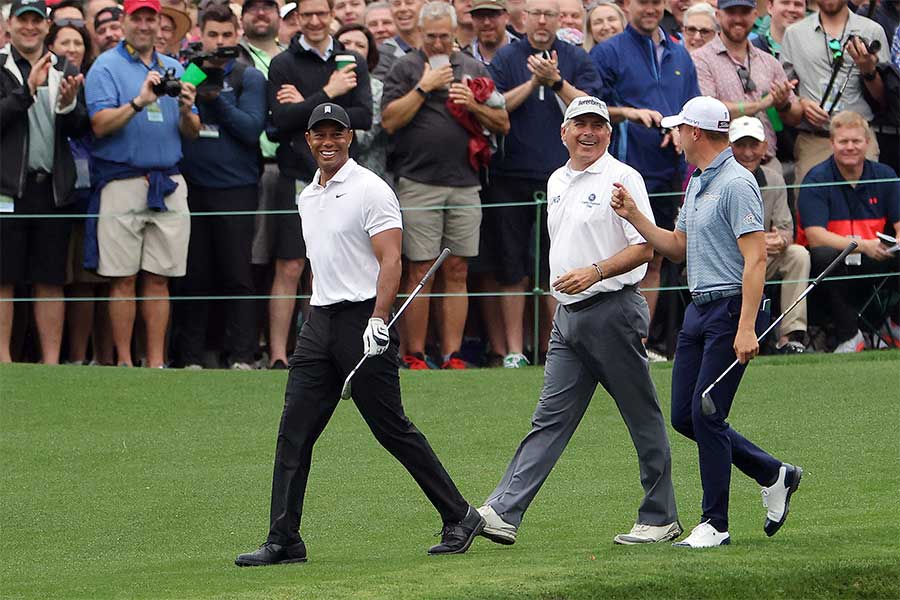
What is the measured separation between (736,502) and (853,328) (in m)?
5.74

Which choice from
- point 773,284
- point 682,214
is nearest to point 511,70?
point 773,284

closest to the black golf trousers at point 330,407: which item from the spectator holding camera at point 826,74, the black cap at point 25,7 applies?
the black cap at point 25,7

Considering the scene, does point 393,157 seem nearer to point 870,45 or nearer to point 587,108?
point 870,45

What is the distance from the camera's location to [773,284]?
15508 mm

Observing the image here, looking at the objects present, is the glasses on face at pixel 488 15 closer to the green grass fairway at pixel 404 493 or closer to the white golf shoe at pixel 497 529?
the green grass fairway at pixel 404 493

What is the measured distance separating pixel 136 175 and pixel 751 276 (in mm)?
7457

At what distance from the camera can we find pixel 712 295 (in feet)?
28.3

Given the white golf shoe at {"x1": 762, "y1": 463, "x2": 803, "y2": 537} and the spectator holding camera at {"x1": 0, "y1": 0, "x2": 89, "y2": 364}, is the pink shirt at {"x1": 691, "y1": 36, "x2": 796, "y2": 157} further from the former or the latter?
the white golf shoe at {"x1": 762, "y1": 463, "x2": 803, "y2": 537}

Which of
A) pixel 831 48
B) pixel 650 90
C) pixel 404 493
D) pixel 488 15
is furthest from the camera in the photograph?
pixel 831 48

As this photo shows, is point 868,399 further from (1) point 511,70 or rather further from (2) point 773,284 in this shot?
(1) point 511,70

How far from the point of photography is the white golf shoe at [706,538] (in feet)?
28.3

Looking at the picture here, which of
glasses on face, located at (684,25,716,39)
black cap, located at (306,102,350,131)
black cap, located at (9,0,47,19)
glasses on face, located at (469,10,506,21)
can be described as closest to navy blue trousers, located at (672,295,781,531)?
black cap, located at (306,102,350,131)

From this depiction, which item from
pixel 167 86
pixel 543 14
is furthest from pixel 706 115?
pixel 167 86

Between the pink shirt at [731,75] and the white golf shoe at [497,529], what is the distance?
728 cm
